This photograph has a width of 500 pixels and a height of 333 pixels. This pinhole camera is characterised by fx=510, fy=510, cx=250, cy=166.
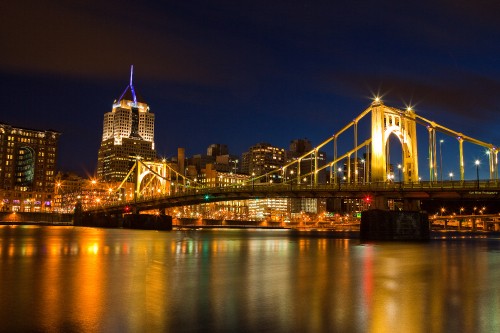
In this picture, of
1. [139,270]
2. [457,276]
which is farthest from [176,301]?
[457,276]

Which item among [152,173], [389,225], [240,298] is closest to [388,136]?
[389,225]

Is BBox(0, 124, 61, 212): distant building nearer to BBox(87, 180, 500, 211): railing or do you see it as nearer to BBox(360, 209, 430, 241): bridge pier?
BBox(87, 180, 500, 211): railing

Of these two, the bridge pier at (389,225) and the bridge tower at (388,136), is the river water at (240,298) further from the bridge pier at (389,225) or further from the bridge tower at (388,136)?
the bridge tower at (388,136)

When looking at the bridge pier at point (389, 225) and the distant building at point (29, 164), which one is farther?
the distant building at point (29, 164)

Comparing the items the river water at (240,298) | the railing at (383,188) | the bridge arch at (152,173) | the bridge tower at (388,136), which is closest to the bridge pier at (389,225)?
the railing at (383,188)

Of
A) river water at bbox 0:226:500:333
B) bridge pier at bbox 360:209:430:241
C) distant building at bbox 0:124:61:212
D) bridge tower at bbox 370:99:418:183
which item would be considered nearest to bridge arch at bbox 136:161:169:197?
distant building at bbox 0:124:61:212

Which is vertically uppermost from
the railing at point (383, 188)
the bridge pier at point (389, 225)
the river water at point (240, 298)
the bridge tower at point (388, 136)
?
the bridge tower at point (388, 136)

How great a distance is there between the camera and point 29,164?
640 feet

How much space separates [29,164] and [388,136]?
538ft

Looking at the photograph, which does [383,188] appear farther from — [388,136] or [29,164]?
[29,164]

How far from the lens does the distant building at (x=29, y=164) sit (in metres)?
179

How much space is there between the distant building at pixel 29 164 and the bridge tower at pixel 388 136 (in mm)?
141596

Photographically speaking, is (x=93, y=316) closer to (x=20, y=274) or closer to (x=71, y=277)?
(x=71, y=277)

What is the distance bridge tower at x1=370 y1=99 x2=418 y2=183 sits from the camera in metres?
62.0
